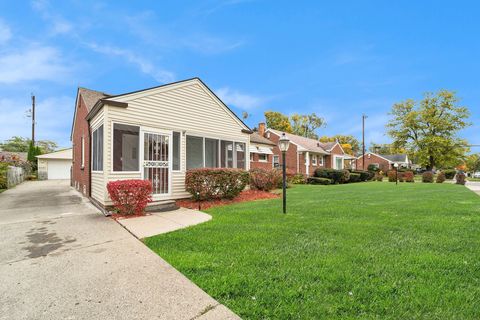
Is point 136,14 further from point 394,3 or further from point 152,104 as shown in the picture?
point 394,3

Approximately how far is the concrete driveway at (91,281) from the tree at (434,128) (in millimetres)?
41130

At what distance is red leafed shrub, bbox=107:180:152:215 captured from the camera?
6.58m

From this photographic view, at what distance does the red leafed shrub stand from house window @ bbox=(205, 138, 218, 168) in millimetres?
3720

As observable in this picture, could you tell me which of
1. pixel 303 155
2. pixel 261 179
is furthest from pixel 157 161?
pixel 303 155

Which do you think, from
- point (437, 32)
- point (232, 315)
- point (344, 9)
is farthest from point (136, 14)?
point (437, 32)

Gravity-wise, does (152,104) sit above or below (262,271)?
above

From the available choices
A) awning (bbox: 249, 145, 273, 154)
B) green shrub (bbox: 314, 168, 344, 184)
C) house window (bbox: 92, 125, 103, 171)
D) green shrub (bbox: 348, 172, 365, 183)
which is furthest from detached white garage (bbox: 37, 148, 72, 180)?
green shrub (bbox: 348, 172, 365, 183)

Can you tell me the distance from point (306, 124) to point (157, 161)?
48829 millimetres

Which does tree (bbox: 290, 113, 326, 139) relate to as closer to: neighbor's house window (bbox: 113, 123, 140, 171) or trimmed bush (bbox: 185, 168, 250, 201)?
trimmed bush (bbox: 185, 168, 250, 201)

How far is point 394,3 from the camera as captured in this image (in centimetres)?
1061

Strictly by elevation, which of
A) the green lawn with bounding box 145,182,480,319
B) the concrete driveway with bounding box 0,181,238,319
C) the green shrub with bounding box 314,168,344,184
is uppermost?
the green shrub with bounding box 314,168,344,184

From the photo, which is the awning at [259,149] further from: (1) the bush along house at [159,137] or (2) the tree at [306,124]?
(2) the tree at [306,124]

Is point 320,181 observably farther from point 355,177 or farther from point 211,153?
point 211,153

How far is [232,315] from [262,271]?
2.96 feet
